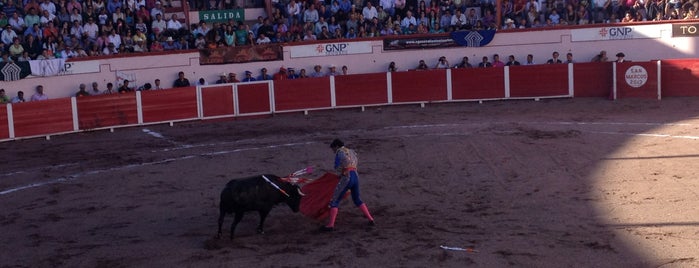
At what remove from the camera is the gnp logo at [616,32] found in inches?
1043

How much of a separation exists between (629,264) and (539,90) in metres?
16.2

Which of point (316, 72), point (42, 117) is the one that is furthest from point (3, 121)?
point (316, 72)

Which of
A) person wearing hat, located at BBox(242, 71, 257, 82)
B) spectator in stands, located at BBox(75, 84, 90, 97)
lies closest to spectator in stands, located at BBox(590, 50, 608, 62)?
person wearing hat, located at BBox(242, 71, 257, 82)

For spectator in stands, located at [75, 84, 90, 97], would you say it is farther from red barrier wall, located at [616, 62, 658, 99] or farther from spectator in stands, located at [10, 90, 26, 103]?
red barrier wall, located at [616, 62, 658, 99]

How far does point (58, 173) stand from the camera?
54.6 feet

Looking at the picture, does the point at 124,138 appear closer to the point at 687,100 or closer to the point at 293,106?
the point at 293,106

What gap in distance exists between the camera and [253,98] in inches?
958

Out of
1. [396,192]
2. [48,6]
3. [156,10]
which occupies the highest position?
[48,6]

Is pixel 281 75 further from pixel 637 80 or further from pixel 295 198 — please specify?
pixel 295 198

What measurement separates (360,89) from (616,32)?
752 centimetres

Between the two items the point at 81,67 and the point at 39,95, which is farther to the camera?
the point at 81,67

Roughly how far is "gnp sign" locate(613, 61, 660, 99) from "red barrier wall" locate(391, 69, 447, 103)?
4560mm

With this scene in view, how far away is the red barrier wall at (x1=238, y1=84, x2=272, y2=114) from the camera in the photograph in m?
24.2

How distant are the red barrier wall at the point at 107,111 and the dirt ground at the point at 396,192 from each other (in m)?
0.33
